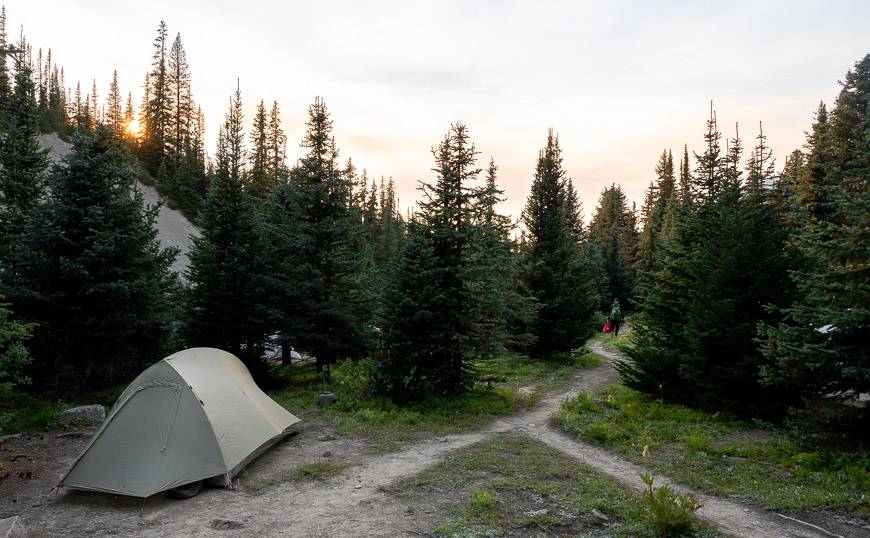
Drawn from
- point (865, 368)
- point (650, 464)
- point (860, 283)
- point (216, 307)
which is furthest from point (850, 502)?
point (216, 307)

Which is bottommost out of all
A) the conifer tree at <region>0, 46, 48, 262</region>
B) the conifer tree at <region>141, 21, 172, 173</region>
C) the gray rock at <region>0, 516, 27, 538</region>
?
the gray rock at <region>0, 516, 27, 538</region>

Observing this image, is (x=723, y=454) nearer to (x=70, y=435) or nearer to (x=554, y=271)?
(x=554, y=271)

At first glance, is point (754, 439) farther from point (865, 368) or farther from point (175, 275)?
point (175, 275)

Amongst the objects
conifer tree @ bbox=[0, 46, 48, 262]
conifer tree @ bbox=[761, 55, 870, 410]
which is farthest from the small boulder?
conifer tree @ bbox=[761, 55, 870, 410]

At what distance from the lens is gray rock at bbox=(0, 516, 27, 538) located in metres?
7.55

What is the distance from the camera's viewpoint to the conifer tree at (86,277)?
603 inches

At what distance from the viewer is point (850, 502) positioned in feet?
27.2

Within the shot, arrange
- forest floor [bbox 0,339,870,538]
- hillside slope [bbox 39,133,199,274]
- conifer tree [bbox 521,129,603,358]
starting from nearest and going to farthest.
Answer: forest floor [bbox 0,339,870,538] < conifer tree [bbox 521,129,603,358] < hillside slope [bbox 39,133,199,274]

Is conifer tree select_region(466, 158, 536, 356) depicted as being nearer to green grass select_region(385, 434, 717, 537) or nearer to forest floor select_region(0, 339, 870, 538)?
forest floor select_region(0, 339, 870, 538)

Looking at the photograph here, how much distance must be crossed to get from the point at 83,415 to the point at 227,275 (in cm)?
654

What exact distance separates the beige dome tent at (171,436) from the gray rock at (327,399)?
446 centimetres

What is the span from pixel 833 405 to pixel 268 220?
19.1 metres

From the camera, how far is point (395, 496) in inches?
357

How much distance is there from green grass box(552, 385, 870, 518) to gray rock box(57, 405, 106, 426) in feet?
41.9
